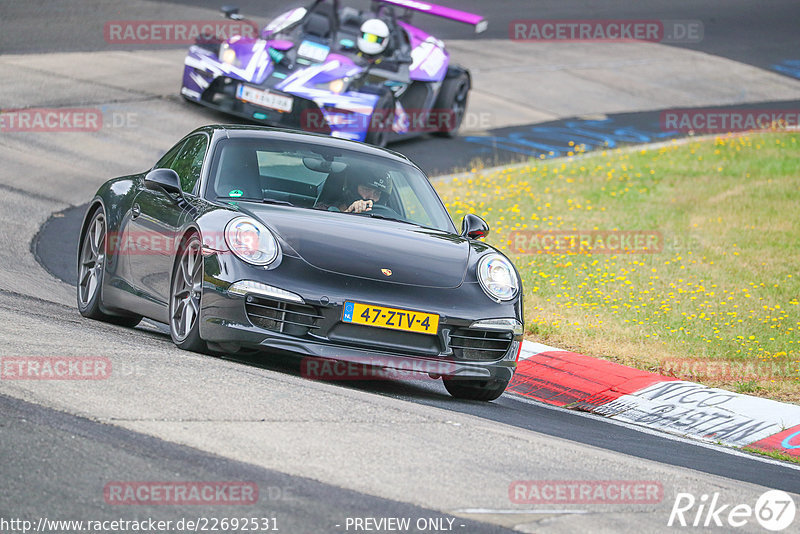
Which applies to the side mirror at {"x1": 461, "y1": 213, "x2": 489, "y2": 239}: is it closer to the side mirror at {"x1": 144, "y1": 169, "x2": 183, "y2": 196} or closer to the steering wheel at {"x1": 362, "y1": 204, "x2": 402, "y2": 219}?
the steering wheel at {"x1": 362, "y1": 204, "x2": 402, "y2": 219}

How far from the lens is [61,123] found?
15.6m

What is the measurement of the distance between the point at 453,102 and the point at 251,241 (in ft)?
39.2

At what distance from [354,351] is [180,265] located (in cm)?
124

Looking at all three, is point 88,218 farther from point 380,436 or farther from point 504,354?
point 380,436

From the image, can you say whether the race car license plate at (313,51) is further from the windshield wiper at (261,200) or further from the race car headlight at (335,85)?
the windshield wiper at (261,200)

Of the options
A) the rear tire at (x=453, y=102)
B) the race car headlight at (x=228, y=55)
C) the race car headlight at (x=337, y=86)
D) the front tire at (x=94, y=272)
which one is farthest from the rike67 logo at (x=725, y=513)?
the rear tire at (x=453, y=102)

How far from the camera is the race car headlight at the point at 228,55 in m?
16.0

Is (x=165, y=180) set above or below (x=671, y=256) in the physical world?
above

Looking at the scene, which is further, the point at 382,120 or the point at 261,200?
the point at 382,120

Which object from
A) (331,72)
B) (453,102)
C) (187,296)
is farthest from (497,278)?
(453,102)

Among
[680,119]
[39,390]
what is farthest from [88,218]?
[680,119]

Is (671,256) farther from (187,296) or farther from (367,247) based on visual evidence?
(187,296)

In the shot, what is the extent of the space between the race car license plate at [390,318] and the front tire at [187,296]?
829mm

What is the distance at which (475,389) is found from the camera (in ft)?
24.7
